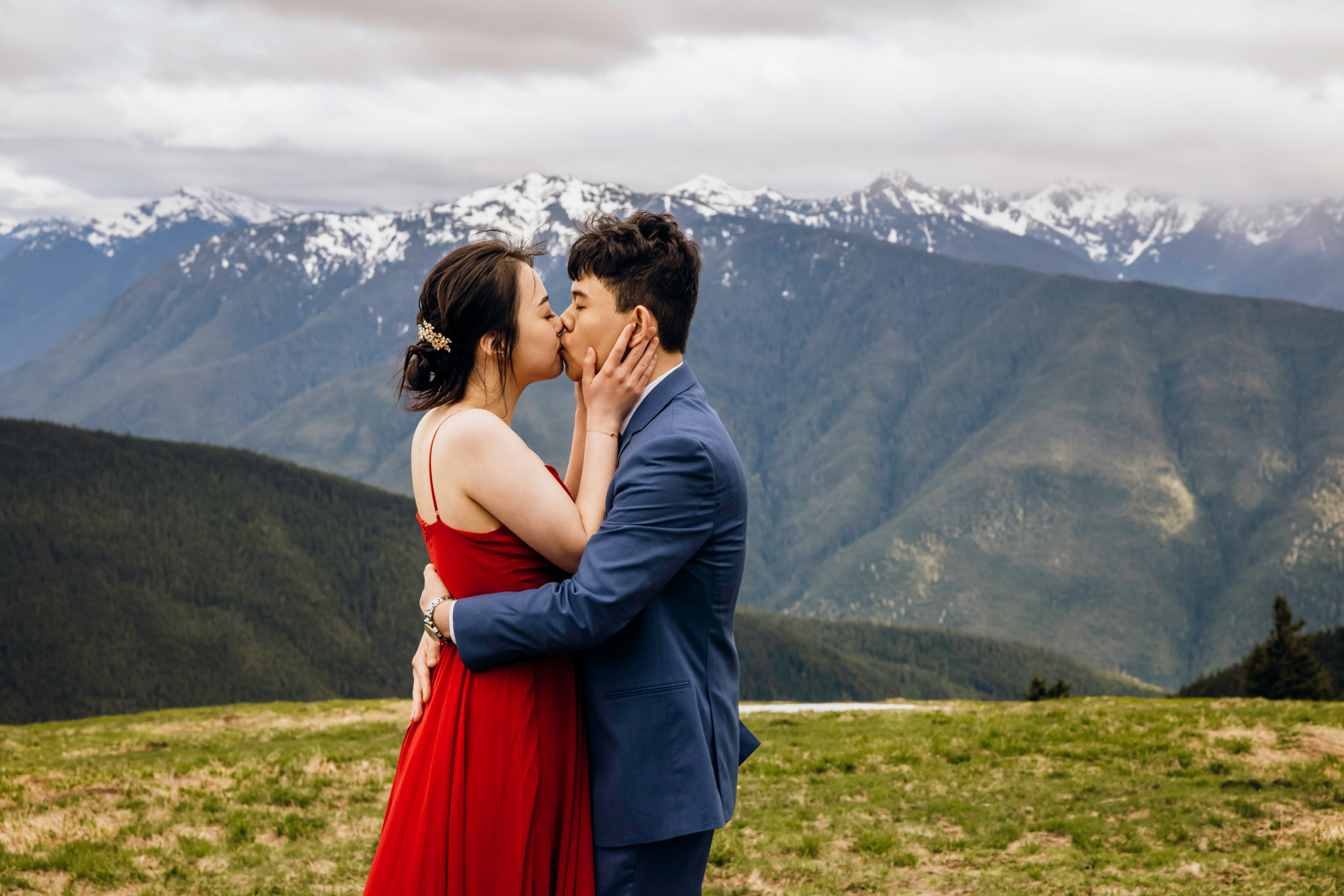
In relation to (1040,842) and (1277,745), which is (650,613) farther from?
(1277,745)

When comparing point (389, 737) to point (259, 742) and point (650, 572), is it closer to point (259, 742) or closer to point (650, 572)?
point (259, 742)

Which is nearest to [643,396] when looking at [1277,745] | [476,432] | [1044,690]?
[476,432]

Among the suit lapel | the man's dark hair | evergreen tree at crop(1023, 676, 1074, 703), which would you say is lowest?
evergreen tree at crop(1023, 676, 1074, 703)

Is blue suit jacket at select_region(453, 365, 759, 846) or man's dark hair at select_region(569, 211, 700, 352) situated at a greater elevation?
man's dark hair at select_region(569, 211, 700, 352)

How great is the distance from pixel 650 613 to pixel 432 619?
1.20 m

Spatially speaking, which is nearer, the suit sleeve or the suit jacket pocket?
the suit sleeve

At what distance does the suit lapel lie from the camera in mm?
4930

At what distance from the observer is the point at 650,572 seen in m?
4.42

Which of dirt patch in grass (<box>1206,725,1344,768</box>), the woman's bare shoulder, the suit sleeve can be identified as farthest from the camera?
dirt patch in grass (<box>1206,725,1344,768</box>)

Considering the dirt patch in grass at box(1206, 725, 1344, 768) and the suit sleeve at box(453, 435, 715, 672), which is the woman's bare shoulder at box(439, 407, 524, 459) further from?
the dirt patch in grass at box(1206, 725, 1344, 768)

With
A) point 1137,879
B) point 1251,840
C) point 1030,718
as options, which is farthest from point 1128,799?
point 1030,718

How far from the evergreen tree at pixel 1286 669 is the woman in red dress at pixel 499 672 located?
197 ft

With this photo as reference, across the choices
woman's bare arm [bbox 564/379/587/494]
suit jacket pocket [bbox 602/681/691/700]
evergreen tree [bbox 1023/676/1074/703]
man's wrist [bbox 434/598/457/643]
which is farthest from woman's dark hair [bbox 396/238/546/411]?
evergreen tree [bbox 1023/676/1074/703]

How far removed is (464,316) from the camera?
5.11 m
